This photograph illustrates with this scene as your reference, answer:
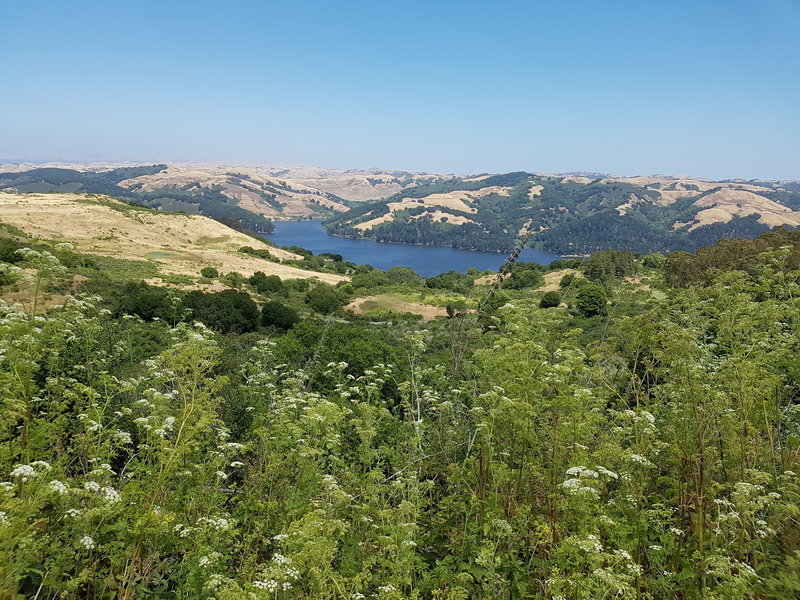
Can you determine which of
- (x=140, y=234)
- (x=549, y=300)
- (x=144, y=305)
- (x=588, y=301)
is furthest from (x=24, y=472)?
(x=140, y=234)

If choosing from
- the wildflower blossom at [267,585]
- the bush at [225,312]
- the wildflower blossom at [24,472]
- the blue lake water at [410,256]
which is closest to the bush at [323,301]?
the bush at [225,312]

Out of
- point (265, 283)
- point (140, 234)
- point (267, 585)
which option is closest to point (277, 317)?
point (265, 283)

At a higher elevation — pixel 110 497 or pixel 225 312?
pixel 110 497

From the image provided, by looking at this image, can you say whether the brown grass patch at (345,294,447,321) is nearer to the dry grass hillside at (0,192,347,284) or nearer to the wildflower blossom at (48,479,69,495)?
the dry grass hillside at (0,192,347,284)

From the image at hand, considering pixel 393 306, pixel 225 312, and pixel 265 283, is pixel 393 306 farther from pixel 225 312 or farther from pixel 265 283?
pixel 225 312

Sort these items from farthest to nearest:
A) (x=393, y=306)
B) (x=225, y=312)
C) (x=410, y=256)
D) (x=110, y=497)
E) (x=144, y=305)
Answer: (x=410, y=256), (x=393, y=306), (x=225, y=312), (x=144, y=305), (x=110, y=497)

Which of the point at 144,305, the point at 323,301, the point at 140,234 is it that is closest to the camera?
the point at 144,305

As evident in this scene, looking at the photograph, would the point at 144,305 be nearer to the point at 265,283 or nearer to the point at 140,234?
the point at 265,283

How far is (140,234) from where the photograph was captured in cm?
6481

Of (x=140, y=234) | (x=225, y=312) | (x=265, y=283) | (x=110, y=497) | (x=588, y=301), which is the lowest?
(x=265, y=283)

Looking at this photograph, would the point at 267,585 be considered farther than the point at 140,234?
No

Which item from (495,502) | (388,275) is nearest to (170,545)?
(495,502)

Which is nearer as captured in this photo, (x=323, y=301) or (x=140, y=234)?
(x=323, y=301)

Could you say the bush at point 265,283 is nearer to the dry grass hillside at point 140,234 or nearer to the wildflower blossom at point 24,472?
the dry grass hillside at point 140,234
